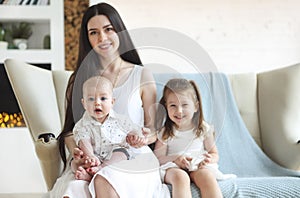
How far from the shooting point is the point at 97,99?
166 cm

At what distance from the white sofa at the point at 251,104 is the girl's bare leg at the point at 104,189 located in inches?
14.1

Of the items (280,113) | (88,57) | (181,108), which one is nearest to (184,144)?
(181,108)

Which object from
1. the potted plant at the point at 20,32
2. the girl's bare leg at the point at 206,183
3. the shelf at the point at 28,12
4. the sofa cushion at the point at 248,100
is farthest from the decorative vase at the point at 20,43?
the girl's bare leg at the point at 206,183

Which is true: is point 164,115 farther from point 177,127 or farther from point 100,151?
point 100,151

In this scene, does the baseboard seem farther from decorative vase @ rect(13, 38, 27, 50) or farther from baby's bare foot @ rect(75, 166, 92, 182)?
baby's bare foot @ rect(75, 166, 92, 182)

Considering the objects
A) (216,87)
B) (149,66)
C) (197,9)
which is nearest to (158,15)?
(197,9)

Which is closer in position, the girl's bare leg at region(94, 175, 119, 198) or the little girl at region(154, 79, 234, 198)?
the girl's bare leg at region(94, 175, 119, 198)

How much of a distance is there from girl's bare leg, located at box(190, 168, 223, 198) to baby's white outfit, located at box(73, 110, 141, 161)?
11.0 inches

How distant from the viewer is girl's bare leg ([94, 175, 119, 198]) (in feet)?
5.08

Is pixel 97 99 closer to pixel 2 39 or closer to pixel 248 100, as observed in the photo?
pixel 248 100

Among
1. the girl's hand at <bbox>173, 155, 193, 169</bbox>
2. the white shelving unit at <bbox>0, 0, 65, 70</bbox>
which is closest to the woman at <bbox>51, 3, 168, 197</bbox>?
the girl's hand at <bbox>173, 155, 193, 169</bbox>

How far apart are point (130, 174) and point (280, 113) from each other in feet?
3.17

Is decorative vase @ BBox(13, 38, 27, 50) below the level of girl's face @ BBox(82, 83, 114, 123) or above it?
above

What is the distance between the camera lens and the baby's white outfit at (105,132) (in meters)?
1.68
